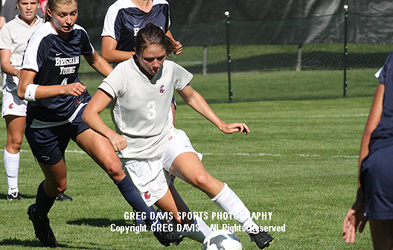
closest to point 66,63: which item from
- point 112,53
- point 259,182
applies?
point 112,53

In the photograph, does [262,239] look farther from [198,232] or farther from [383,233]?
[383,233]

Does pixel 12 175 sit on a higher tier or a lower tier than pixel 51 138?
lower

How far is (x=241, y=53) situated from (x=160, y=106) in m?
15.7

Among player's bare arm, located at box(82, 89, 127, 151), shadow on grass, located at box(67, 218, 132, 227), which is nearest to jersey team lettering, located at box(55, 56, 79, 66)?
player's bare arm, located at box(82, 89, 127, 151)

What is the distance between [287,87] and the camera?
2109 centimetres

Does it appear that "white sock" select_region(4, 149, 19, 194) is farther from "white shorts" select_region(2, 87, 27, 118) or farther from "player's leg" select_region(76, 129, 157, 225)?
"player's leg" select_region(76, 129, 157, 225)

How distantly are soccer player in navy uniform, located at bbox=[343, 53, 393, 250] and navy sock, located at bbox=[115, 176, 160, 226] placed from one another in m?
1.98

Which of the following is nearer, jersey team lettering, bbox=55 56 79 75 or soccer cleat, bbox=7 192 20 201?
jersey team lettering, bbox=55 56 79 75

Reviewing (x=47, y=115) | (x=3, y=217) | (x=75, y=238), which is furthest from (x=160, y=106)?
(x=3, y=217)

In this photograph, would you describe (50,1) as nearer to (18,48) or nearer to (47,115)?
(47,115)

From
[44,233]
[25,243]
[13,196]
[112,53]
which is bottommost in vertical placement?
Answer: [13,196]

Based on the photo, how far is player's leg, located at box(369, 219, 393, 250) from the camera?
2834 millimetres

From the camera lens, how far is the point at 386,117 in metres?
2.79

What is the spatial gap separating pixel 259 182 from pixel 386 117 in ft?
15.7
